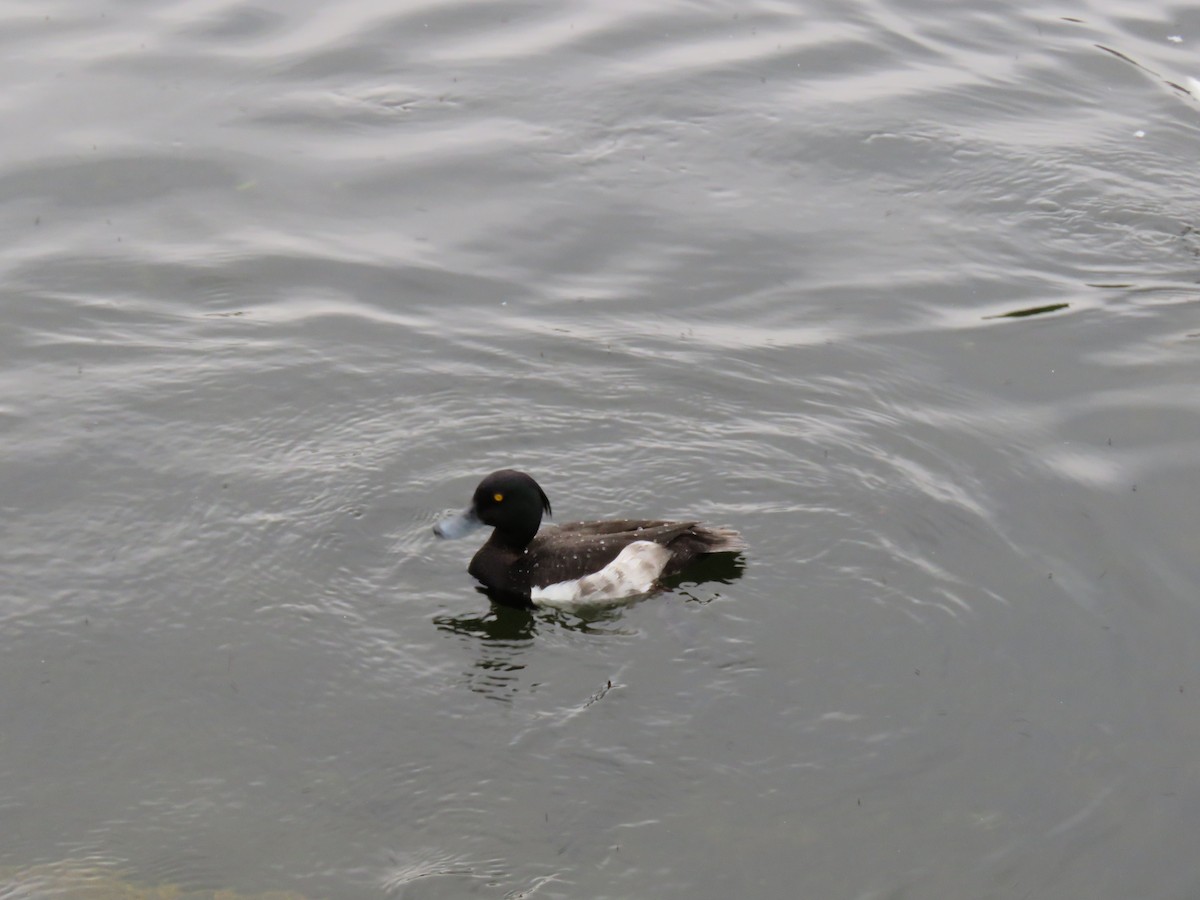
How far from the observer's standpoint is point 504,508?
12023mm

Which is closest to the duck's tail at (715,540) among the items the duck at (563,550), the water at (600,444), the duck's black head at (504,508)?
the duck at (563,550)

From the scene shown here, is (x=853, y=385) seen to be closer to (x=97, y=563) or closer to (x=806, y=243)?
(x=806, y=243)

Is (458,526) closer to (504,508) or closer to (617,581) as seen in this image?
(504,508)

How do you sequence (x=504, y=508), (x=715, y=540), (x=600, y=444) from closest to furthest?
(x=715, y=540), (x=504, y=508), (x=600, y=444)

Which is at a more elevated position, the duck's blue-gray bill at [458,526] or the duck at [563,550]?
the duck's blue-gray bill at [458,526]

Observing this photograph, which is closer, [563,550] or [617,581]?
[617,581]

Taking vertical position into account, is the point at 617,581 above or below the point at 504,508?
below

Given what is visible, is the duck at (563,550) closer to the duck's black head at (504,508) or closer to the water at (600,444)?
the duck's black head at (504,508)

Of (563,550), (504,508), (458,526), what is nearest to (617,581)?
(563,550)

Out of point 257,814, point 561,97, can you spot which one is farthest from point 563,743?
point 561,97

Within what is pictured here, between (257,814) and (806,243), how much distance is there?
31.9 feet

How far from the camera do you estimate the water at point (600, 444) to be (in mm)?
9617

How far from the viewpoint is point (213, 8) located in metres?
22.6

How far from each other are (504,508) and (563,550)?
0.56m
